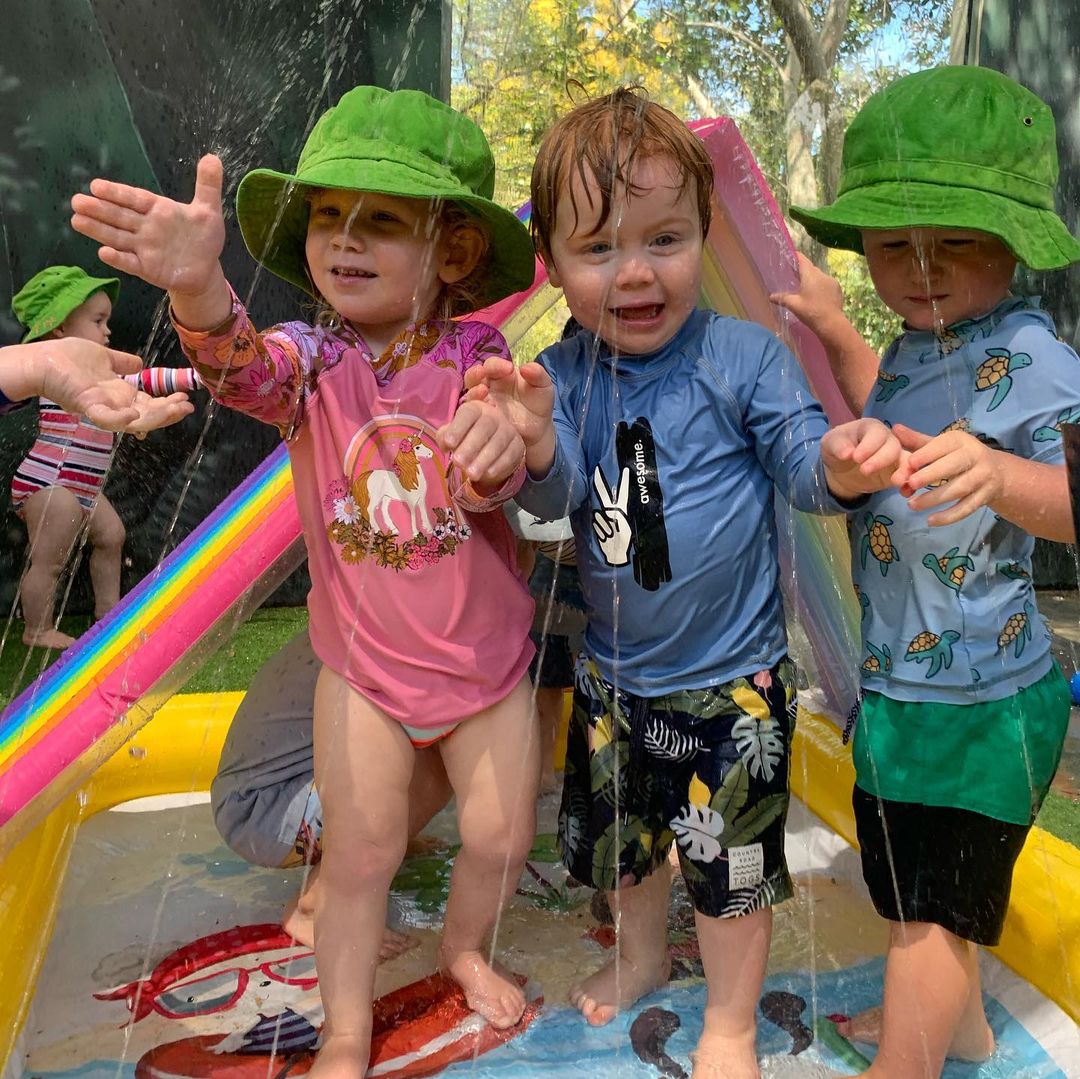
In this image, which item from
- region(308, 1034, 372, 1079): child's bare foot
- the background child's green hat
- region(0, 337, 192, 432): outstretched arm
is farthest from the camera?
the background child's green hat

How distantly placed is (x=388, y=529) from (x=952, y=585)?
36.5 inches

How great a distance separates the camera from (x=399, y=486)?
1901mm

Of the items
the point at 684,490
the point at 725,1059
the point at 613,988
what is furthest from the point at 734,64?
the point at 725,1059

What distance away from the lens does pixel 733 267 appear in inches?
91.7

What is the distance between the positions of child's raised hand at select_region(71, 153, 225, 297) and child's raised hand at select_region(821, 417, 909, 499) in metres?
0.91

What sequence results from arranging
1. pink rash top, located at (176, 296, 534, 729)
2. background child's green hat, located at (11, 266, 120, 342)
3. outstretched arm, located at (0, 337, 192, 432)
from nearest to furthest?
outstretched arm, located at (0, 337, 192, 432), pink rash top, located at (176, 296, 534, 729), background child's green hat, located at (11, 266, 120, 342)

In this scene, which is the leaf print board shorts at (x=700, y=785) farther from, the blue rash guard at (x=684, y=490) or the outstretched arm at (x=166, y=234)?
the outstretched arm at (x=166, y=234)

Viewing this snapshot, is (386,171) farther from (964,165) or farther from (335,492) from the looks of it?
(964,165)

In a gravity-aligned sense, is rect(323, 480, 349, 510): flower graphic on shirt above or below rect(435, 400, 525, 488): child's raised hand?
below

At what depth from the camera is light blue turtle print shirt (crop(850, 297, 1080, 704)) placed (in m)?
1.65

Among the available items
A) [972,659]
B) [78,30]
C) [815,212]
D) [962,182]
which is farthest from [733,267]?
[78,30]

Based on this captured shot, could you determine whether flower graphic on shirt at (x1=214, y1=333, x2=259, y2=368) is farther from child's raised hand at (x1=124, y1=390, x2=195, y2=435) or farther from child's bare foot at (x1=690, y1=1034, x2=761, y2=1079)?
child's bare foot at (x1=690, y1=1034, x2=761, y2=1079)

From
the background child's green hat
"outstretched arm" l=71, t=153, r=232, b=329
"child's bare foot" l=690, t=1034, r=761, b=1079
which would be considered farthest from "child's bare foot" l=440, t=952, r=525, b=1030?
the background child's green hat

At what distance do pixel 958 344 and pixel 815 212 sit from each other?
315 millimetres
